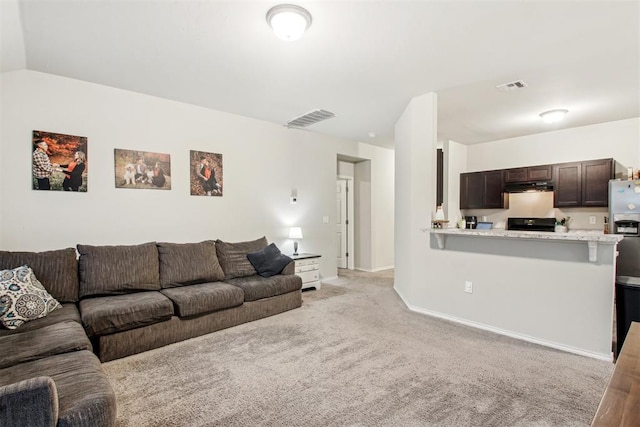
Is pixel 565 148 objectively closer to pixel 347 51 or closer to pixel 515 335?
pixel 515 335

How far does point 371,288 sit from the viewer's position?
17.1 ft

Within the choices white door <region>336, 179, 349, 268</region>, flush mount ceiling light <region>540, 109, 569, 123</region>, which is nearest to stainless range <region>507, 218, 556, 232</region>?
flush mount ceiling light <region>540, 109, 569, 123</region>

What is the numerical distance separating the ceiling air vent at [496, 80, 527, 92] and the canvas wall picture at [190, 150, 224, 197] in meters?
3.71

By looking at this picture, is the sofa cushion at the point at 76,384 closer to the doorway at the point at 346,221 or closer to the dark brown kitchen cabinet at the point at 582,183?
the doorway at the point at 346,221

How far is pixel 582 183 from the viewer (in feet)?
16.2

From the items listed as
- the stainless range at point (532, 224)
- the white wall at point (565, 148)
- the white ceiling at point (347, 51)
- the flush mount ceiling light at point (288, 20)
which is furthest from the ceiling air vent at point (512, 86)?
the stainless range at point (532, 224)

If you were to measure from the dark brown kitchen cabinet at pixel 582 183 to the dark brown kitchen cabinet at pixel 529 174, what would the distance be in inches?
4.4

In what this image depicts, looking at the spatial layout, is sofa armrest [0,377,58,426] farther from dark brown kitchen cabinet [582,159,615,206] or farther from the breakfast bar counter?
dark brown kitchen cabinet [582,159,615,206]

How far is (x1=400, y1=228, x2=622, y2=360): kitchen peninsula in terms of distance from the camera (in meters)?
2.68

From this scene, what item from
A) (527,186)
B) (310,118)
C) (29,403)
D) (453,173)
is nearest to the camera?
(29,403)

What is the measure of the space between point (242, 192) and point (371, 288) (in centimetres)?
265

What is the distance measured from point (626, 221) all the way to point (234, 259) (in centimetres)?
520

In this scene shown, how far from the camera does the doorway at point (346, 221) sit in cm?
696

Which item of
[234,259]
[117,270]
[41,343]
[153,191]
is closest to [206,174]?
[153,191]
